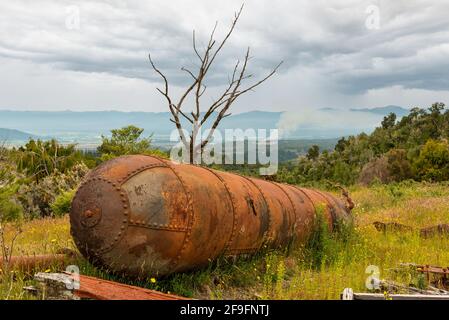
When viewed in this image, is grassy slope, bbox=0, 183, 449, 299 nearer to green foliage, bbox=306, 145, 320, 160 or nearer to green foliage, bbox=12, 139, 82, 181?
green foliage, bbox=12, 139, 82, 181

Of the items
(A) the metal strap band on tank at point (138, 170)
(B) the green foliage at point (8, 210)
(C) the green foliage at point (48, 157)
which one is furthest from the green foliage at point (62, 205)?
(A) the metal strap band on tank at point (138, 170)

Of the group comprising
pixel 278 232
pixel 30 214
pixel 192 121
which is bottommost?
pixel 30 214

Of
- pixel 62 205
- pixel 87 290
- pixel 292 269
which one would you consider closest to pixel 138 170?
pixel 87 290

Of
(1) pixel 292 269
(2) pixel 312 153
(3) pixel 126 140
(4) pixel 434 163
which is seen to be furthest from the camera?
(2) pixel 312 153

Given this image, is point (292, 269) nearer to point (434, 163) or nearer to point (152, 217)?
point (152, 217)

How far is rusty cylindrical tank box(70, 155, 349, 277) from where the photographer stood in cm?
571

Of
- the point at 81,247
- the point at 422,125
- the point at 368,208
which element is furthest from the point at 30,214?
the point at 422,125

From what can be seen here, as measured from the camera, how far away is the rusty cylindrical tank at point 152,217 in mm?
5707

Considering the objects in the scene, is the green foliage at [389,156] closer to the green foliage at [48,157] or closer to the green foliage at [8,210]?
the green foliage at [48,157]

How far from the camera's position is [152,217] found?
575cm
